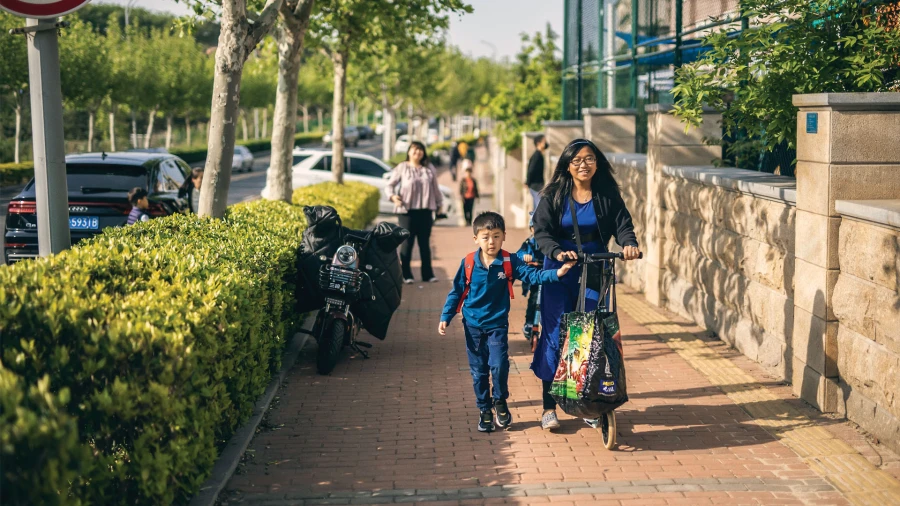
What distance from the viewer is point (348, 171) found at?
2662cm

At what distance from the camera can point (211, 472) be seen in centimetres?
545

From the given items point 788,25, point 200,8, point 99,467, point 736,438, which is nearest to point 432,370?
point 736,438

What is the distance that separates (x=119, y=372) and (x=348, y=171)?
73.5 feet

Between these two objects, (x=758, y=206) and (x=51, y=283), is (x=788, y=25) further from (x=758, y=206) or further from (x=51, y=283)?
(x=51, y=283)

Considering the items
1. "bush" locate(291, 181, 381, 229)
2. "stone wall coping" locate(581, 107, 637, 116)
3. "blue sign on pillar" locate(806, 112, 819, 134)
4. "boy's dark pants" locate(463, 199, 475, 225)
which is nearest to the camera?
"blue sign on pillar" locate(806, 112, 819, 134)

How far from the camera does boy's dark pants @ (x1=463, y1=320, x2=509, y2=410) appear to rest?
6512 millimetres

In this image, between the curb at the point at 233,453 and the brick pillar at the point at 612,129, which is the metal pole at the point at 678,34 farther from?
the curb at the point at 233,453

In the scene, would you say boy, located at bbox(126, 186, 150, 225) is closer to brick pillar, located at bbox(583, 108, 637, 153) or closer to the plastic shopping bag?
the plastic shopping bag

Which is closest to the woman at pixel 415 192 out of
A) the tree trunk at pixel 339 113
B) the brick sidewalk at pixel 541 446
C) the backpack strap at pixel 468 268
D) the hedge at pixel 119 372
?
the brick sidewalk at pixel 541 446

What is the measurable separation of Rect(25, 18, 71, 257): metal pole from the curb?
1.48 metres

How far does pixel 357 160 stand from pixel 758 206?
19140mm

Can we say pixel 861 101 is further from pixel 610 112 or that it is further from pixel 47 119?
pixel 610 112

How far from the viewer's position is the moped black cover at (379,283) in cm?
856

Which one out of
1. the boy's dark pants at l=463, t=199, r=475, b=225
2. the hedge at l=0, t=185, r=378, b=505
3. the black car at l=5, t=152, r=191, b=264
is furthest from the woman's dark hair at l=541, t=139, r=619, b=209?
the boy's dark pants at l=463, t=199, r=475, b=225
